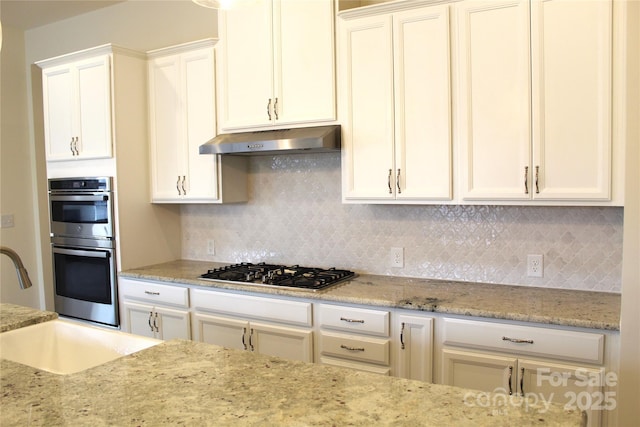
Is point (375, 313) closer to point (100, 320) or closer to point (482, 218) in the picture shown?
point (482, 218)

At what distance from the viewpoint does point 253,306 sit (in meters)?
2.95

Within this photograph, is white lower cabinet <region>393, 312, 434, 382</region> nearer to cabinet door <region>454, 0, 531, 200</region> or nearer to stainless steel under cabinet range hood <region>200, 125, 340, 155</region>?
cabinet door <region>454, 0, 531, 200</region>

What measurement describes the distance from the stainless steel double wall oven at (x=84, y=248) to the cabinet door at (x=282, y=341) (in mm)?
1277

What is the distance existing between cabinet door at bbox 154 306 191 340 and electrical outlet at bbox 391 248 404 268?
1.35m

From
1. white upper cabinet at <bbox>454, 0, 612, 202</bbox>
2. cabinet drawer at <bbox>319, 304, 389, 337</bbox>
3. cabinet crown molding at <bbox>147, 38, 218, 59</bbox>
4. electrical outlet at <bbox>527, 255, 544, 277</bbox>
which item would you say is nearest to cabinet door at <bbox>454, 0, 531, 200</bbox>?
white upper cabinet at <bbox>454, 0, 612, 202</bbox>

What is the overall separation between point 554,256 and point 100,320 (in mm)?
3095

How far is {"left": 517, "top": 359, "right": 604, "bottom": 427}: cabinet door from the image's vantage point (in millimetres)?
2109

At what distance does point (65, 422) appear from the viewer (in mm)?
1149

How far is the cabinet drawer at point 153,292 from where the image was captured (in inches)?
129

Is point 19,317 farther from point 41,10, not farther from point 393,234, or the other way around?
point 41,10

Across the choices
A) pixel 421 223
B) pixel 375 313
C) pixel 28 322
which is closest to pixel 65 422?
pixel 28 322

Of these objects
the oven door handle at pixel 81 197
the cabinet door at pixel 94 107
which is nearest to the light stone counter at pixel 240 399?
the oven door handle at pixel 81 197

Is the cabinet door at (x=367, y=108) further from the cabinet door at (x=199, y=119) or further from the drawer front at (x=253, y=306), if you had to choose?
the cabinet door at (x=199, y=119)

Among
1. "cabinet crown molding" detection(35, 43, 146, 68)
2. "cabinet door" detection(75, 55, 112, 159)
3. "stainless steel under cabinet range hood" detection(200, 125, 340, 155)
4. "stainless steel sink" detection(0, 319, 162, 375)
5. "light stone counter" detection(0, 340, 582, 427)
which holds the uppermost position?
"cabinet crown molding" detection(35, 43, 146, 68)
